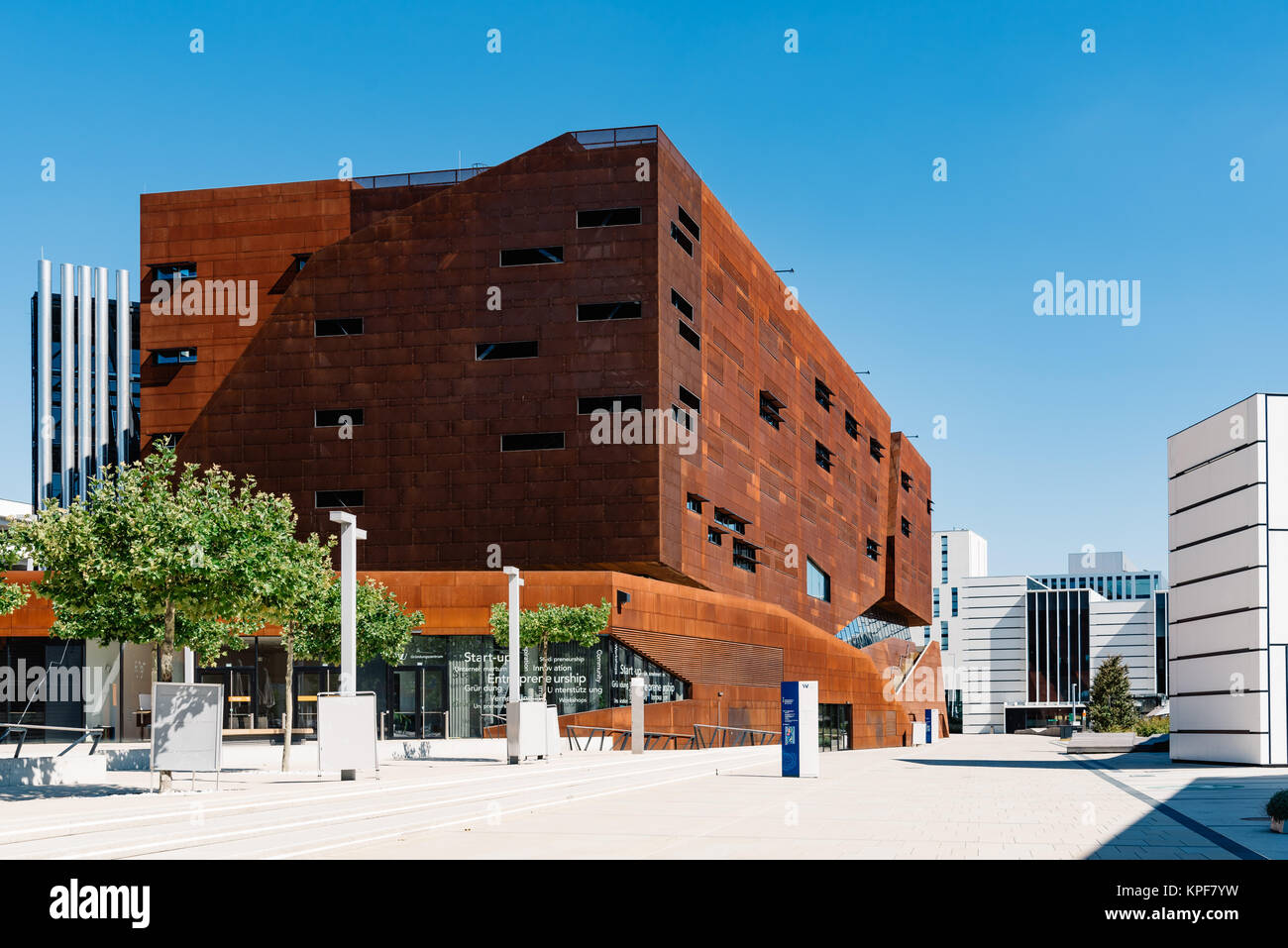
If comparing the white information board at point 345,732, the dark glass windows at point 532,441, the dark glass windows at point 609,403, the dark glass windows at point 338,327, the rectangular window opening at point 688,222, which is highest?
the rectangular window opening at point 688,222

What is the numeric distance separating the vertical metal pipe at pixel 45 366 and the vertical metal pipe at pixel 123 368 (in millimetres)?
4819

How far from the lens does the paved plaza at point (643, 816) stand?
43.6 feet

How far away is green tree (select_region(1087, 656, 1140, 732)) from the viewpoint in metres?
71.7

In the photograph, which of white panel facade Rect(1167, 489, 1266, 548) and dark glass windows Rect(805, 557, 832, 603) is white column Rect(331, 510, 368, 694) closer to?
white panel facade Rect(1167, 489, 1266, 548)

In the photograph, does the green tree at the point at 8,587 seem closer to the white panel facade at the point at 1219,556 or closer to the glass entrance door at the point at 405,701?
the glass entrance door at the point at 405,701

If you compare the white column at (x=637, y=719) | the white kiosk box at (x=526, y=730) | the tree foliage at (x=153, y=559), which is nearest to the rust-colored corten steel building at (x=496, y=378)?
the white column at (x=637, y=719)

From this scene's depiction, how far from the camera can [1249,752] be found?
31.3 meters

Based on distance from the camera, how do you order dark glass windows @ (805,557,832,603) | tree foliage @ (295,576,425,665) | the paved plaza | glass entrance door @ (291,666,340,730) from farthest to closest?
1. dark glass windows @ (805,557,832,603)
2. glass entrance door @ (291,666,340,730)
3. tree foliage @ (295,576,425,665)
4. the paved plaza

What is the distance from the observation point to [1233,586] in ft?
105

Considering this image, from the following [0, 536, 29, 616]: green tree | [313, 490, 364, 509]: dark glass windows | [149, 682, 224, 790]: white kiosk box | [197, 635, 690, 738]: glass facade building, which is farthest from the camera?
[313, 490, 364, 509]: dark glass windows

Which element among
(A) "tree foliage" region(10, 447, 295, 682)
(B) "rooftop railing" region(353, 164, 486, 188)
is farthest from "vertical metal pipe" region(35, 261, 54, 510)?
(A) "tree foliage" region(10, 447, 295, 682)

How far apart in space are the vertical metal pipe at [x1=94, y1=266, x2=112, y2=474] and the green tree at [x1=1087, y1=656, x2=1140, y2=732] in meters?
74.2

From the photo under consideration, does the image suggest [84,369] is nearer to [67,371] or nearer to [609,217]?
[67,371]

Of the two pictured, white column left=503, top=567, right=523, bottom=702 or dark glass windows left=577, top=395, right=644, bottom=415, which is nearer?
white column left=503, top=567, right=523, bottom=702
